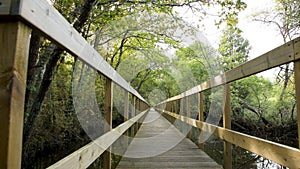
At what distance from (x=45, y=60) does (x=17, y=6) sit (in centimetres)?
178

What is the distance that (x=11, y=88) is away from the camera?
2.26 feet

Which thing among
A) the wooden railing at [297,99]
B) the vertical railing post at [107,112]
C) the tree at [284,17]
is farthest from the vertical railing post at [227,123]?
the tree at [284,17]

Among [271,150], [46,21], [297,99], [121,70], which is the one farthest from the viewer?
[121,70]

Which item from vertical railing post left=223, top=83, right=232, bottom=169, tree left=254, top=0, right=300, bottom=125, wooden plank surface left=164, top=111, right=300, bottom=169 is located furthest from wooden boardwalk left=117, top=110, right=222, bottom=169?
tree left=254, top=0, right=300, bottom=125

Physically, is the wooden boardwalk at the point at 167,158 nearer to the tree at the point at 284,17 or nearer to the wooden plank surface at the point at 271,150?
the wooden plank surface at the point at 271,150

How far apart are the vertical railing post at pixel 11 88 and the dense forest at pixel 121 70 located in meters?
1.51

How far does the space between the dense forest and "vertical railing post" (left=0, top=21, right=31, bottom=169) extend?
1509 mm

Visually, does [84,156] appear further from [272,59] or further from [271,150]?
→ [272,59]

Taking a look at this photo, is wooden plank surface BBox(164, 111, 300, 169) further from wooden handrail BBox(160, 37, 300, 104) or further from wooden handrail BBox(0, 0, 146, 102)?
wooden handrail BBox(0, 0, 146, 102)

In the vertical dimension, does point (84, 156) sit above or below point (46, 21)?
below

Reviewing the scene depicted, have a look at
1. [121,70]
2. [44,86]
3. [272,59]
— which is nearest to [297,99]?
[272,59]

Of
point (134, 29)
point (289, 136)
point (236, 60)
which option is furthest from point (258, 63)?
point (236, 60)

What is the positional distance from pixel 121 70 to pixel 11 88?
10460mm

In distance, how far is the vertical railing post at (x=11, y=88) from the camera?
0.67m
